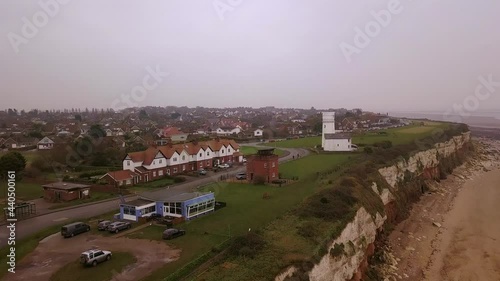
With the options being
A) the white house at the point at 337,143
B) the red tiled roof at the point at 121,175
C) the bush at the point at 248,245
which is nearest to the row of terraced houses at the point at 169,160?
the red tiled roof at the point at 121,175

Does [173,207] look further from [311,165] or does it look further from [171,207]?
[311,165]

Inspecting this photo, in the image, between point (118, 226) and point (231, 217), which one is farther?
point (231, 217)

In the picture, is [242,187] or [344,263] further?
[242,187]

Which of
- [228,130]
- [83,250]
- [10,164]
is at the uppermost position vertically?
[10,164]

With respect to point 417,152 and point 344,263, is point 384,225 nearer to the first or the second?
point 344,263

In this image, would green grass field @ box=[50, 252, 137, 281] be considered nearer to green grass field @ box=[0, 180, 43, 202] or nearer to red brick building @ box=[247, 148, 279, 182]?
green grass field @ box=[0, 180, 43, 202]

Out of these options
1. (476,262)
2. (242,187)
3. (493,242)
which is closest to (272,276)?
(476,262)

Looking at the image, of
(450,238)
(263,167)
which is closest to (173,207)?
(263,167)
